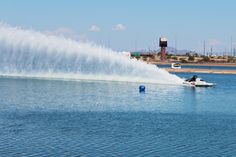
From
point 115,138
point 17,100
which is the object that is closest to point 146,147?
point 115,138

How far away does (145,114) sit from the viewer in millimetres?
53969

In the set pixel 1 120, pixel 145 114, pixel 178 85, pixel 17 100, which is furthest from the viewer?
pixel 178 85

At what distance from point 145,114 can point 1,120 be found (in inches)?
591

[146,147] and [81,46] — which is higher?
[81,46]

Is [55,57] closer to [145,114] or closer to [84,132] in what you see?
[145,114]

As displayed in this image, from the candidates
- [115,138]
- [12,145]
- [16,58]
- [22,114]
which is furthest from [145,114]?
[16,58]

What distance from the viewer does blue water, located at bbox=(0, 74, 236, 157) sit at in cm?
3516

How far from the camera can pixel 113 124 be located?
151ft

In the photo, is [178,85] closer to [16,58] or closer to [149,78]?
[149,78]

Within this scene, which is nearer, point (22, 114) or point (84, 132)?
point (84, 132)

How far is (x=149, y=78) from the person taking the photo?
3868 inches

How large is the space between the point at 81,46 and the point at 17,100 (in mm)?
36309

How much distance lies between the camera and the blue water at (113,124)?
35.2 m

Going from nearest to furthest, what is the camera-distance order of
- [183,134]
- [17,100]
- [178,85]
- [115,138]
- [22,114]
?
[115,138] → [183,134] → [22,114] → [17,100] → [178,85]
